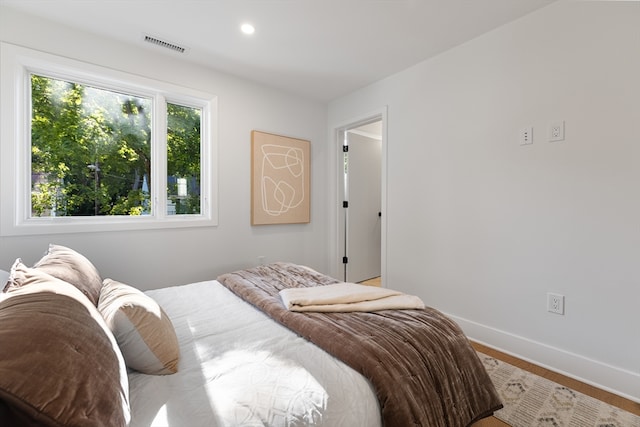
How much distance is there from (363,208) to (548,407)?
295 centimetres

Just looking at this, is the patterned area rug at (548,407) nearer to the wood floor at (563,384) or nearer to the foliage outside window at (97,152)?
the wood floor at (563,384)

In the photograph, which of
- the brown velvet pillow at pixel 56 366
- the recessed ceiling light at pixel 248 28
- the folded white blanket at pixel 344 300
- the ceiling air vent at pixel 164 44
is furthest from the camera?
the ceiling air vent at pixel 164 44

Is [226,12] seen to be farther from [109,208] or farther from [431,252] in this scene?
[431,252]

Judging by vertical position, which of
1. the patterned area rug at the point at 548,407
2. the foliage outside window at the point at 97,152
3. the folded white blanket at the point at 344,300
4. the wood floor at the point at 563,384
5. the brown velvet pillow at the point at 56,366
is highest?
the foliage outside window at the point at 97,152

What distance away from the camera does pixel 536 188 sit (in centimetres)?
213

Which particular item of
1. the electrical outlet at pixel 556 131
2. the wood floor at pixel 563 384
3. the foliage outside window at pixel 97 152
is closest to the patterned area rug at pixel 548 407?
the wood floor at pixel 563 384

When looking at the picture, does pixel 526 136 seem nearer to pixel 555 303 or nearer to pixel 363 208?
pixel 555 303

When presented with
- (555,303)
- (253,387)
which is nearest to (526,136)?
(555,303)

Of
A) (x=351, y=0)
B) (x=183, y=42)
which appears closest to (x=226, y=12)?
(x=183, y=42)

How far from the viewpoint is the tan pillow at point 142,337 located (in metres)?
1.02

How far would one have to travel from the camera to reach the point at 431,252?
2.80 meters

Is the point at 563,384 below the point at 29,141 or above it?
below

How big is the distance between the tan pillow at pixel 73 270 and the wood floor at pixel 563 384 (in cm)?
201

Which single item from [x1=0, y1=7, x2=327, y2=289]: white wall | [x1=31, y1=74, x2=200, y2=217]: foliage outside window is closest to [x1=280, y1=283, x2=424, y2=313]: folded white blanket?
[x1=0, y1=7, x2=327, y2=289]: white wall
